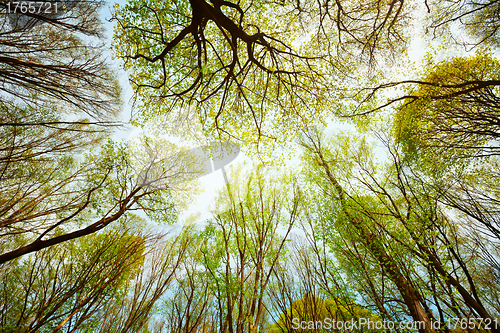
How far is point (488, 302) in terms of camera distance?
7.79m

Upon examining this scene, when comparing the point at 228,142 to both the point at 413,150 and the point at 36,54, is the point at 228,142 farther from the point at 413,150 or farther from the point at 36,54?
the point at 413,150

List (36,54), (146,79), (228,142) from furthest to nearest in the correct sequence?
(228,142)
(146,79)
(36,54)

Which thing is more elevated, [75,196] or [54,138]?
[54,138]

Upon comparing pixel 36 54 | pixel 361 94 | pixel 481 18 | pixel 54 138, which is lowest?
pixel 54 138

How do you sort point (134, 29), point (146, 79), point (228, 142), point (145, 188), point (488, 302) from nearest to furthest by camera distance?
point (134, 29) < point (146, 79) < point (228, 142) < point (145, 188) < point (488, 302)

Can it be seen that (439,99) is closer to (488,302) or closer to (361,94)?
(361,94)

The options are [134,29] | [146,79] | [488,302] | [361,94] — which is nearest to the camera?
[134,29]

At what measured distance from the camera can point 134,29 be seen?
436 cm

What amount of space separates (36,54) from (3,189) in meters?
3.83

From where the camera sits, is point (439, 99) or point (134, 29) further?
point (439, 99)

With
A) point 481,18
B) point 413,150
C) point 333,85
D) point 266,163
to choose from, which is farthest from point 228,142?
point 481,18

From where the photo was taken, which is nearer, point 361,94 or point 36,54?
point 36,54

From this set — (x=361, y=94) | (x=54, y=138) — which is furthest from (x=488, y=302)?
(x=54, y=138)

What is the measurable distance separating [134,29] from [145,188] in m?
4.68
